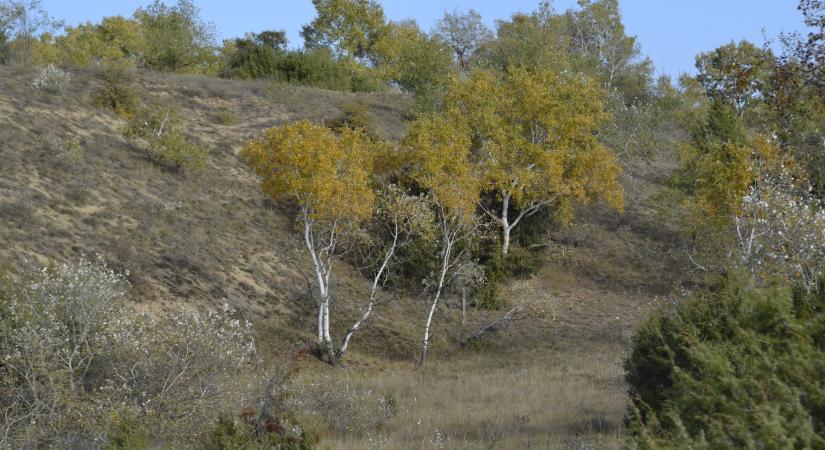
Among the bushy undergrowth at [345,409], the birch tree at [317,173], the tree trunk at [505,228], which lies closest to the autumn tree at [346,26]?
the tree trunk at [505,228]

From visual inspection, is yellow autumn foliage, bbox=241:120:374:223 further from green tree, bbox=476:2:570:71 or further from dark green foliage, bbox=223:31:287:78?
dark green foliage, bbox=223:31:287:78

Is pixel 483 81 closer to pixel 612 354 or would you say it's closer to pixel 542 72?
pixel 542 72

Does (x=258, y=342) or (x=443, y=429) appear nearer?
(x=443, y=429)

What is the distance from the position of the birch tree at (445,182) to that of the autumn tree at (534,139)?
3.20 meters

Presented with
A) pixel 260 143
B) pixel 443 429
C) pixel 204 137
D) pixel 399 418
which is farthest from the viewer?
pixel 204 137

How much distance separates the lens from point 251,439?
8.26m

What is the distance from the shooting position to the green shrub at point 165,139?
99.2ft

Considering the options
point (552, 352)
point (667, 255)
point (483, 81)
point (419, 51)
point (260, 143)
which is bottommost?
point (552, 352)

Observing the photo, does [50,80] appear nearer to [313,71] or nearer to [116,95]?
[116,95]

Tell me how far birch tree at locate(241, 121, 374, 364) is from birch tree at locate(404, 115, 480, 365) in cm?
243

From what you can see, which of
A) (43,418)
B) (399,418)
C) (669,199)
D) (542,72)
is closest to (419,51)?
(542,72)

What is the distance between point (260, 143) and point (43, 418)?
11.9 meters

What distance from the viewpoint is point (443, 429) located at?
12930 mm

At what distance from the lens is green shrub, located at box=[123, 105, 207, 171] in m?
30.2
